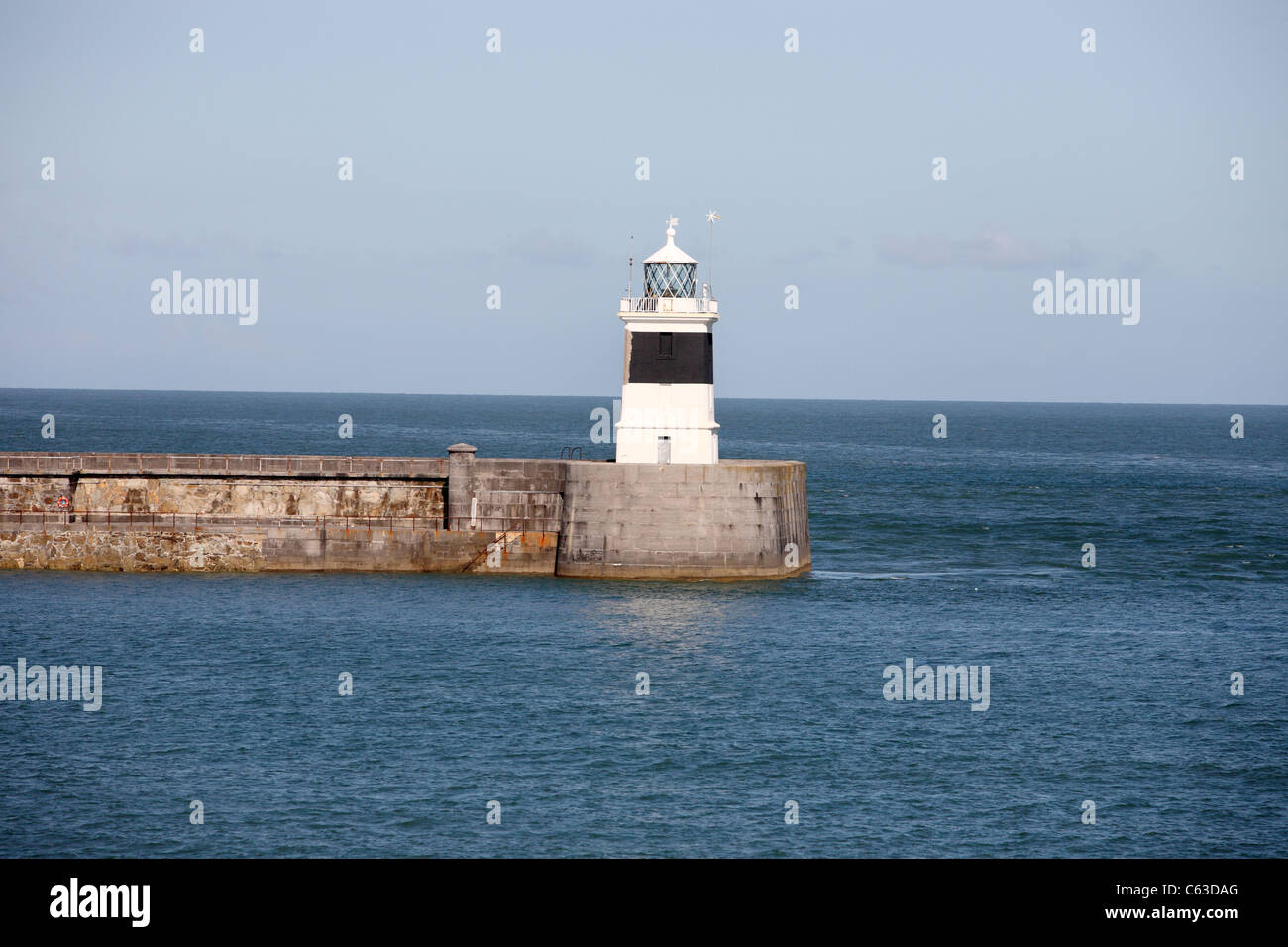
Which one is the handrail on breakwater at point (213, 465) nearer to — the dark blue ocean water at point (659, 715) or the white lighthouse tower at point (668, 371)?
the dark blue ocean water at point (659, 715)

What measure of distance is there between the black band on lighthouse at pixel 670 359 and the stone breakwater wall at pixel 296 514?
3216 millimetres

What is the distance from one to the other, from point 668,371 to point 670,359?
0.37 m

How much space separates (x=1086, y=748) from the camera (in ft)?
86.7

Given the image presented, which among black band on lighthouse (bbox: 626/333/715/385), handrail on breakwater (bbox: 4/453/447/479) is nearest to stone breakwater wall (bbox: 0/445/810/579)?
handrail on breakwater (bbox: 4/453/447/479)

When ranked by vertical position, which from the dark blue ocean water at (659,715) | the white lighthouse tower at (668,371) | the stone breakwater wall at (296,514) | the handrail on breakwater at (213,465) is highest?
the white lighthouse tower at (668,371)

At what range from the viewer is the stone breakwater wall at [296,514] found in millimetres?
41312

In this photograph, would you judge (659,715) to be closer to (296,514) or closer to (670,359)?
(670,359)

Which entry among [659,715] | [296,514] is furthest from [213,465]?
[659,715]

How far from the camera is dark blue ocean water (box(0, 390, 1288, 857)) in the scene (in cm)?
2186

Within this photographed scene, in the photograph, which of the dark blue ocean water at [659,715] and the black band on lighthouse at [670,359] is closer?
the dark blue ocean water at [659,715]

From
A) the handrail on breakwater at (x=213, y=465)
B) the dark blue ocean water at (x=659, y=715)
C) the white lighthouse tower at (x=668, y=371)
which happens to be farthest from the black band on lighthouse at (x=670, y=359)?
the handrail on breakwater at (x=213, y=465)
